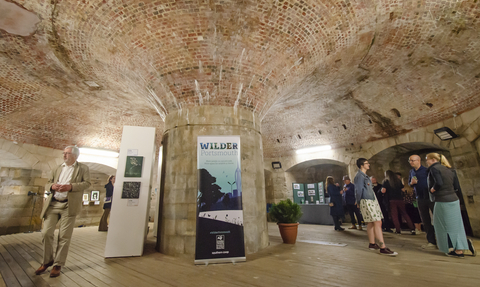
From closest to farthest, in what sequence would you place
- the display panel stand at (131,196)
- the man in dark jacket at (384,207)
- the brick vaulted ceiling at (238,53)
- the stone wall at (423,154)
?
the brick vaulted ceiling at (238,53)
the display panel stand at (131,196)
the stone wall at (423,154)
the man in dark jacket at (384,207)

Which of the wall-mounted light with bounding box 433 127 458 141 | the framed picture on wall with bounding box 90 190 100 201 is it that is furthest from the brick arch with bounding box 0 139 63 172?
the wall-mounted light with bounding box 433 127 458 141

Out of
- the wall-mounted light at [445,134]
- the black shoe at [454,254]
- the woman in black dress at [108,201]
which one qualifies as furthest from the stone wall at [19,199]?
the wall-mounted light at [445,134]

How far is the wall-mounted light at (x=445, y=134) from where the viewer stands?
673 centimetres

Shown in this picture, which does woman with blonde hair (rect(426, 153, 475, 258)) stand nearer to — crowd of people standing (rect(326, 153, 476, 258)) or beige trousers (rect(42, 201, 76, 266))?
crowd of people standing (rect(326, 153, 476, 258))

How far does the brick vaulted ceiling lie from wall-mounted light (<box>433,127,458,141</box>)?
1.71ft

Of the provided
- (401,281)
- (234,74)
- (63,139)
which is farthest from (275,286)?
(63,139)

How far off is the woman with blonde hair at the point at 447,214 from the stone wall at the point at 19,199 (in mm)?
12214

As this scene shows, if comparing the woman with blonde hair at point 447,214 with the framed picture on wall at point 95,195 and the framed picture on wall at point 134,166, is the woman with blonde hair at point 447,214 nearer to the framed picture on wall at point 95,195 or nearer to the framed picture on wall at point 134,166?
the framed picture on wall at point 134,166

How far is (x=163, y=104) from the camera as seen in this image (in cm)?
538

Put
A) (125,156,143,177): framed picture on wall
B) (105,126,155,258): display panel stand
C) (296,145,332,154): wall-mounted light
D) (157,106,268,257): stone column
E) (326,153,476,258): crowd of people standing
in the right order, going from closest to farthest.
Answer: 1. (326,153,476,258): crowd of people standing
2. (105,126,155,258): display panel stand
3. (157,106,268,257): stone column
4. (125,156,143,177): framed picture on wall
5. (296,145,332,154): wall-mounted light

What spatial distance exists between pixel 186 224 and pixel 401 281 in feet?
11.3

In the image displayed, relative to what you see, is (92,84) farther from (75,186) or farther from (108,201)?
(75,186)

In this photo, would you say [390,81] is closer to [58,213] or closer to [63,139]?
[58,213]

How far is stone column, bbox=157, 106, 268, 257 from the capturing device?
4.44 meters
